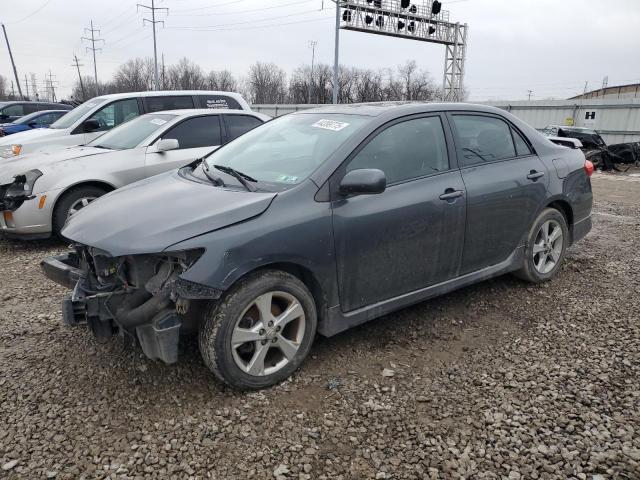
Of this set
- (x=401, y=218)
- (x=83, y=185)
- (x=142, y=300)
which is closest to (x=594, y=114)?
(x=83, y=185)

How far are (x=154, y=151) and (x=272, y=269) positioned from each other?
4053 millimetres

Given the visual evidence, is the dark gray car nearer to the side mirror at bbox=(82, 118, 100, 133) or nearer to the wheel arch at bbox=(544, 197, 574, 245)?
the wheel arch at bbox=(544, 197, 574, 245)

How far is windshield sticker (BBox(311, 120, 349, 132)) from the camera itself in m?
3.59

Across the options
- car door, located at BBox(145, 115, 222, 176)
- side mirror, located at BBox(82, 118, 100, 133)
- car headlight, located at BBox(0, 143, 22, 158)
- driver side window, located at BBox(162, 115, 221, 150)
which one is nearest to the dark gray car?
car door, located at BBox(145, 115, 222, 176)

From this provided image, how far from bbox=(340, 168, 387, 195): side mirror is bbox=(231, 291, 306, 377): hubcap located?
2.45ft

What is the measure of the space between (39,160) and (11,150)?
9.27ft

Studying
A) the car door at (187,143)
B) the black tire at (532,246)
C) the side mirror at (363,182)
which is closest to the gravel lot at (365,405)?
the black tire at (532,246)

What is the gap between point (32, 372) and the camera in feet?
10.6

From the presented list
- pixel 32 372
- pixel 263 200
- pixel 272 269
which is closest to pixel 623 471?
pixel 272 269

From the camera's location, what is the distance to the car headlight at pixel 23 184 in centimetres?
575

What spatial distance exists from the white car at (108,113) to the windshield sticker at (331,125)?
5.06 m

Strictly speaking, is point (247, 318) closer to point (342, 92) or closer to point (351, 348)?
point (351, 348)

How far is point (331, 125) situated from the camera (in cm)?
368

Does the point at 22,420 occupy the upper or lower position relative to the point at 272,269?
lower
